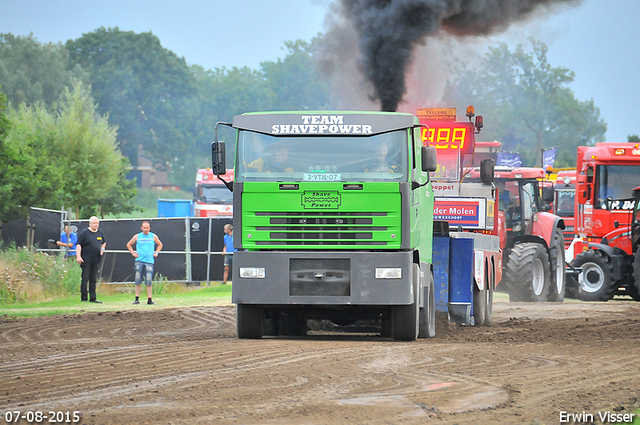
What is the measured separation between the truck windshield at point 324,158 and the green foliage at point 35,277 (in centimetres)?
1098

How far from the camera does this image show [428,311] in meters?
13.5

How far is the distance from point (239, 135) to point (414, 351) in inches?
144

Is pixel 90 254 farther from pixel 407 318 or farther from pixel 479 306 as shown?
pixel 407 318

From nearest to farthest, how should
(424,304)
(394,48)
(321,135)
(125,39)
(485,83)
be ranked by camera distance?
(321,135)
(424,304)
(394,48)
(125,39)
(485,83)

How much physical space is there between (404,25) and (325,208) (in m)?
10.1

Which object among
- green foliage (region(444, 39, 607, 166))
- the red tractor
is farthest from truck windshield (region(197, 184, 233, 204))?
green foliage (region(444, 39, 607, 166))

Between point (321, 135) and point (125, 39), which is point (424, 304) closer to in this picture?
point (321, 135)

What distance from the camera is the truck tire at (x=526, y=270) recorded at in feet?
69.9

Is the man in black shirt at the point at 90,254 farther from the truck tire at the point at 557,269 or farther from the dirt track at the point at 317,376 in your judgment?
the truck tire at the point at 557,269

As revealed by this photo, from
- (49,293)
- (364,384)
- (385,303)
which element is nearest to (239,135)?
(385,303)

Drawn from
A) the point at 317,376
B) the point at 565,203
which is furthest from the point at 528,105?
the point at 317,376

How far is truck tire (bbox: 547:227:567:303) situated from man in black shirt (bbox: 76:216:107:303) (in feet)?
36.1

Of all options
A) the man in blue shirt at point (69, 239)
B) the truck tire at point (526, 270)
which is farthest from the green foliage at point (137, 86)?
the truck tire at point (526, 270)

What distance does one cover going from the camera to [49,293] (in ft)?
72.8
